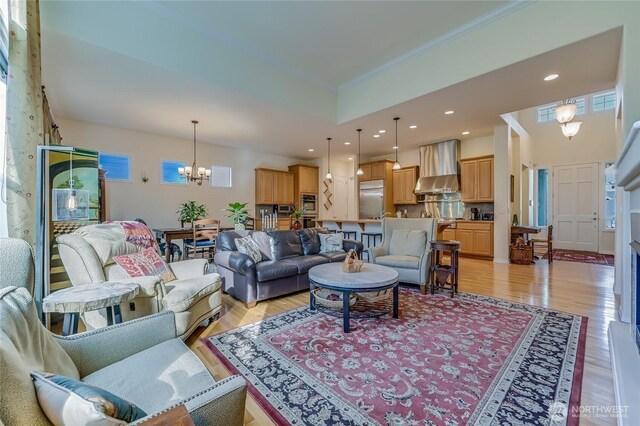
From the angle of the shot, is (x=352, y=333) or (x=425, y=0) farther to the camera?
(x=425, y=0)

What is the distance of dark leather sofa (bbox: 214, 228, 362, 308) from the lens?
3307 millimetres

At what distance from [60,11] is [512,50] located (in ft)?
16.3

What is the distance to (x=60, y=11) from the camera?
2.71m

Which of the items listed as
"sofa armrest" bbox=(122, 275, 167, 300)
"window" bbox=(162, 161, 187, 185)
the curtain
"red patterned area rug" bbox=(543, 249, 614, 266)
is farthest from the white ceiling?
"red patterned area rug" bbox=(543, 249, 614, 266)

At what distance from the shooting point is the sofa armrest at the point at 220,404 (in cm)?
87

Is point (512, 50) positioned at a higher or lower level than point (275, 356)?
higher

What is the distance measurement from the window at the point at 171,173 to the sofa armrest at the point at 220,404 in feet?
21.3

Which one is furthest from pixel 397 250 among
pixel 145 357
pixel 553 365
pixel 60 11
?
pixel 60 11

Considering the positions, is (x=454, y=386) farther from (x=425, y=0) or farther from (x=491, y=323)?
(x=425, y=0)

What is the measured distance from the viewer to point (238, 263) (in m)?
3.32

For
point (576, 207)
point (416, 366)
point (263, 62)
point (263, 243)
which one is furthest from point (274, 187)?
point (576, 207)

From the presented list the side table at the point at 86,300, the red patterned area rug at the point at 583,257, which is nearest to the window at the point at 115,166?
the side table at the point at 86,300

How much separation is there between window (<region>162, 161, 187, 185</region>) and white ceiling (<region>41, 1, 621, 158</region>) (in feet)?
3.90

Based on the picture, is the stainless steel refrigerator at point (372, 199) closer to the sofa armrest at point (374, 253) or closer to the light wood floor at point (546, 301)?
the light wood floor at point (546, 301)
